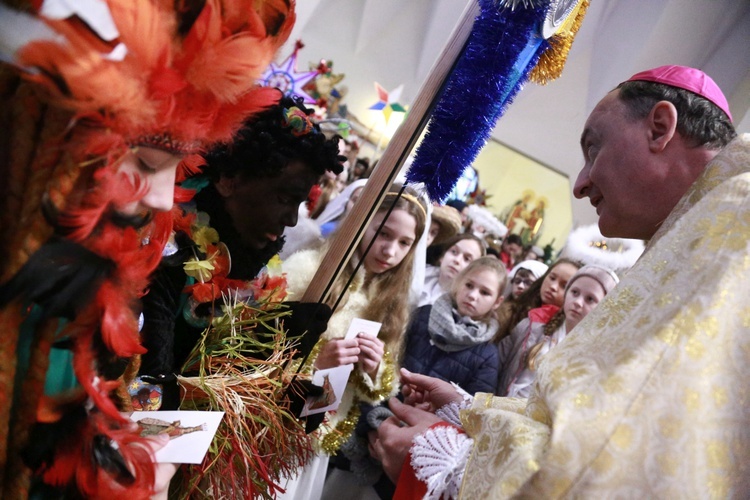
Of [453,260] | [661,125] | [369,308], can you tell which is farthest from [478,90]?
[453,260]

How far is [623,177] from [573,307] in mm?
1741

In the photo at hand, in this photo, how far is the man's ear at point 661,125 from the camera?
1.44m

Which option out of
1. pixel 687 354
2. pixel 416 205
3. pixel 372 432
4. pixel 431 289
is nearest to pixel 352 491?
pixel 372 432

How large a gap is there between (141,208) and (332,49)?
1375 centimetres

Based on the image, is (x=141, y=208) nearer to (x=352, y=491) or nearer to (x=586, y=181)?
(x=586, y=181)

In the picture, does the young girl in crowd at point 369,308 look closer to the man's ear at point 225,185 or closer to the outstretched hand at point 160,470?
the man's ear at point 225,185

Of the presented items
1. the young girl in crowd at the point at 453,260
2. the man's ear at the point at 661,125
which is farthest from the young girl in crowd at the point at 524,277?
the man's ear at the point at 661,125

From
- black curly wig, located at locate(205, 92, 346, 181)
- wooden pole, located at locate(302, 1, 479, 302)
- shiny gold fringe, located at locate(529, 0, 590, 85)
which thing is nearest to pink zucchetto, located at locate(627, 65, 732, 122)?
shiny gold fringe, located at locate(529, 0, 590, 85)

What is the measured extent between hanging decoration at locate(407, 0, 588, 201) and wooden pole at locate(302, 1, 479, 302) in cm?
4

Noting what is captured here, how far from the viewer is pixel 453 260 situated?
3959mm

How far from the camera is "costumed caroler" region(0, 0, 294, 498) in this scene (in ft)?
2.39

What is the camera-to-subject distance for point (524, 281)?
4.50m

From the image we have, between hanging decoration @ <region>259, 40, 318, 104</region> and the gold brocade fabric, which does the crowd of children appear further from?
hanging decoration @ <region>259, 40, 318, 104</region>

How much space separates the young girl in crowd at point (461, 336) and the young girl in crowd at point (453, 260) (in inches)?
25.5
